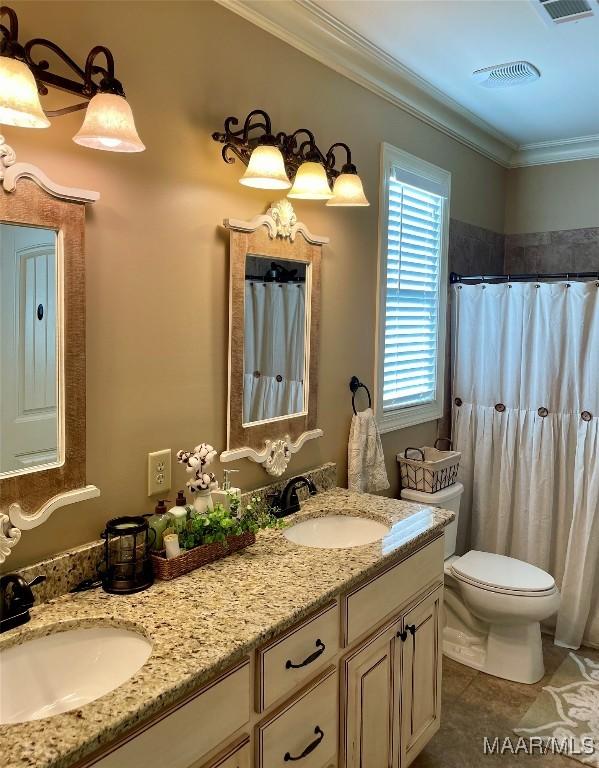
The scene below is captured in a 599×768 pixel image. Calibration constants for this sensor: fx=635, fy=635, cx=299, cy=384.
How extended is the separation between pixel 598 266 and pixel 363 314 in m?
1.81

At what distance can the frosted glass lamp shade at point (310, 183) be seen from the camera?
2100mm

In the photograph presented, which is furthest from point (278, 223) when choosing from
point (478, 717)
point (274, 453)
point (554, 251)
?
point (554, 251)

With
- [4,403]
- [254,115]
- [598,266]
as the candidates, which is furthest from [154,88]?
[598,266]

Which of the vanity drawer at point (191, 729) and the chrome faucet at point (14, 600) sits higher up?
the chrome faucet at point (14, 600)

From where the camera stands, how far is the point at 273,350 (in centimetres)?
226

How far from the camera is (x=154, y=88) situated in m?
1.76

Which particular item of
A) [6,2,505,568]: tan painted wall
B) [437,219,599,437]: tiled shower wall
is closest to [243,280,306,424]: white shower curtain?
[6,2,505,568]: tan painted wall

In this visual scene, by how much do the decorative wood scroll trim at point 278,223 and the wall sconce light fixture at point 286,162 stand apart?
84 millimetres

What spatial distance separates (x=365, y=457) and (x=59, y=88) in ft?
5.78

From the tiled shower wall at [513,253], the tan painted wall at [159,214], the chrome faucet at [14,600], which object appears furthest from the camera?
the tiled shower wall at [513,253]

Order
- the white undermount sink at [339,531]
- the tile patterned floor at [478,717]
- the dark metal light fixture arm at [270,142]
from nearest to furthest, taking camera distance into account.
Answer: the dark metal light fixture arm at [270,142] → the white undermount sink at [339,531] → the tile patterned floor at [478,717]

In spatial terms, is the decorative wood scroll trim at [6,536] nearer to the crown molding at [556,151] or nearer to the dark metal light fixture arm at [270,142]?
the dark metal light fixture arm at [270,142]

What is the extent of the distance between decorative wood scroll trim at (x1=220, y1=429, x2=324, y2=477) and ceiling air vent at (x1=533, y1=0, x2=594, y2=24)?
1.69 metres

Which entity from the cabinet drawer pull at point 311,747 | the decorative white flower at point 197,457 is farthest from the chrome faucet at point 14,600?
the cabinet drawer pull at point 311,747
